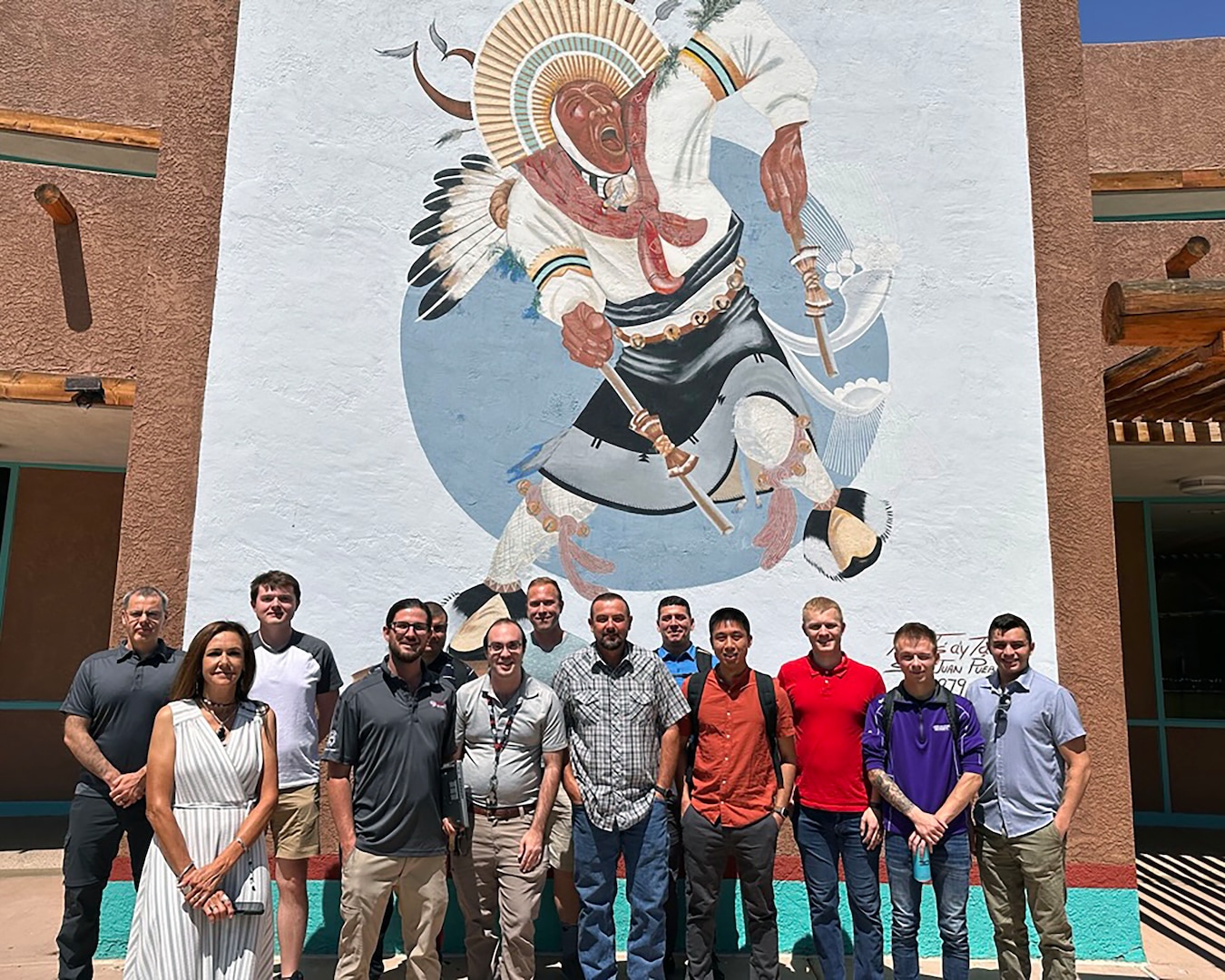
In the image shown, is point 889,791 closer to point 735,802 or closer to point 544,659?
point 735,802

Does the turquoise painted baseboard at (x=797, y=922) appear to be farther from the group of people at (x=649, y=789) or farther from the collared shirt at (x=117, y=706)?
the collared shirt at (x=117, y=706)

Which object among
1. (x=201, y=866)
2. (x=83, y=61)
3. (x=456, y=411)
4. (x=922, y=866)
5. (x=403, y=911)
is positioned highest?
(x=83, y=61)

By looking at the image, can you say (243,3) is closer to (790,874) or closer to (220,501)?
(220,501)

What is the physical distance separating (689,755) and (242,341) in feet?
12.3

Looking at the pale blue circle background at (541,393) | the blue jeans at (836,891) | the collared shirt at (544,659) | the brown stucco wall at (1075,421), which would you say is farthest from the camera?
the pale blue circle background at (541,393)

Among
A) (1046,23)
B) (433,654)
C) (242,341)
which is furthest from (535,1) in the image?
(433,654)

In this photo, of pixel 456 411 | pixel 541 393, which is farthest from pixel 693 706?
pixel 456 411

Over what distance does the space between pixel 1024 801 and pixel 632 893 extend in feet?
6.00

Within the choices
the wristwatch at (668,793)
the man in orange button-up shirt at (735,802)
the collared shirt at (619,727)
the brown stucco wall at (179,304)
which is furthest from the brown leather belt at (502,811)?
the brown stucco wall at (179,304)

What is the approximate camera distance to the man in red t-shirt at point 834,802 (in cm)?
420

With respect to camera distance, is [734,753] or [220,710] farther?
[734,753]

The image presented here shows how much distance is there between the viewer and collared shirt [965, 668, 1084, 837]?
13.5 feet

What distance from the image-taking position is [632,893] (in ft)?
13.8

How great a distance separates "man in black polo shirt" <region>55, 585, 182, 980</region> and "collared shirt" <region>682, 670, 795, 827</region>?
8.38 ft
